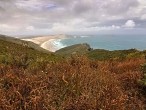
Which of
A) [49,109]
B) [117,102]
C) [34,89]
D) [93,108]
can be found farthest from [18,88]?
[117,102]

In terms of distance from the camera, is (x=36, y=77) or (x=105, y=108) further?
(x=36, y=77)

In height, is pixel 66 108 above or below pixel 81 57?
below

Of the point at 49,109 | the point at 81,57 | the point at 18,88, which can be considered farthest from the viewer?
the point at 81,57

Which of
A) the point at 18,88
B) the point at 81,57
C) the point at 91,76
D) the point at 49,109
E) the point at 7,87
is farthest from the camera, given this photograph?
the point at 81,57

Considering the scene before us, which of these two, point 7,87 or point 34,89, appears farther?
point 7,87

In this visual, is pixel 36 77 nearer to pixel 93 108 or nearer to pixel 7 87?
pixel 7 87

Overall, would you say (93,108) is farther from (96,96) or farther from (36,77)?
(36,77)

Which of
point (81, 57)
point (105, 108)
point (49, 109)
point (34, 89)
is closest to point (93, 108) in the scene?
point (105, 108)

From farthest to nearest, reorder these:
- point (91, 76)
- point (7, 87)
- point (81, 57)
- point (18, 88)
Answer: point (81, 57), point (91, 76), point (7, 87), point (18, 88)

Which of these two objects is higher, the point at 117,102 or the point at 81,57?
the point at 81,57
